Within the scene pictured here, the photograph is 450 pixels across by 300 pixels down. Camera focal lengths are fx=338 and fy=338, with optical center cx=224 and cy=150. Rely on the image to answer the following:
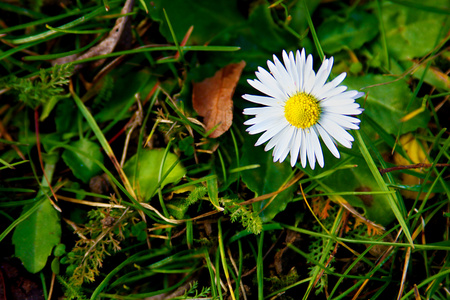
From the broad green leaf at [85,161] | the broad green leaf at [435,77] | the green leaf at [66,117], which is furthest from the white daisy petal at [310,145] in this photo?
the green leaf at [66,117]

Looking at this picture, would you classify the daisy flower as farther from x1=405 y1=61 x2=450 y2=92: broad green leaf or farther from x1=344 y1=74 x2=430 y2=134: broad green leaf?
x1=405 y1=61 x2=450 y2=92: broad green leaf

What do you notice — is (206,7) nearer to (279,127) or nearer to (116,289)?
(279,127)

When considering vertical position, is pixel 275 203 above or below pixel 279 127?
below

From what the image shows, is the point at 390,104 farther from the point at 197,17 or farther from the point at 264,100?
the point at 197,17

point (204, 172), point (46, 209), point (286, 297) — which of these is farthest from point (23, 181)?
point (286, 297)

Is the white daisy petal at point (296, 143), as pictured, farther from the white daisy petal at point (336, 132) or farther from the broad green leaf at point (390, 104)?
the broad green leaf at point (390, 104)

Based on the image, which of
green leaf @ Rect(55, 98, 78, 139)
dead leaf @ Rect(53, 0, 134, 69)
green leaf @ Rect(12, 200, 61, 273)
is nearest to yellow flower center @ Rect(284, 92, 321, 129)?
dead leaf @ Rect(53, 0, 134, 69)

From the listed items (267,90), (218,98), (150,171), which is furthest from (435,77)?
(150,171)
